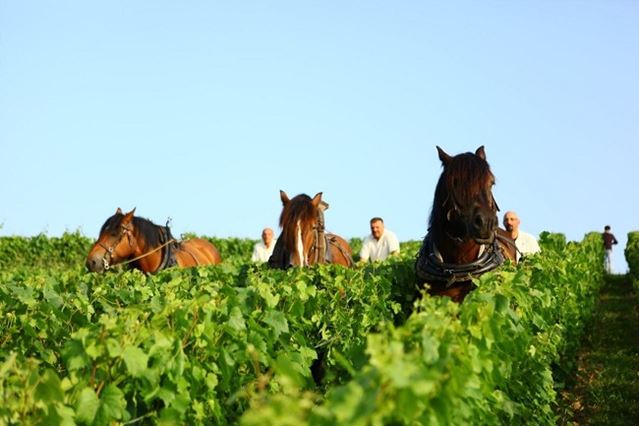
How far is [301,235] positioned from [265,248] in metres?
6.43

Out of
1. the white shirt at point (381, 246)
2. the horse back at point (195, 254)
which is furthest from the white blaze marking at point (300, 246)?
the horse back at point (195, 254)

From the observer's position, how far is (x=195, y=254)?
56.3 feet

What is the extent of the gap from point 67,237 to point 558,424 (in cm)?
3065

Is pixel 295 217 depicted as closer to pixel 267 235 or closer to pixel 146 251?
pixel 146 251

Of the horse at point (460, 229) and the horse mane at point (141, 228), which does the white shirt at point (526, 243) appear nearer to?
the horse at point (460, 229)

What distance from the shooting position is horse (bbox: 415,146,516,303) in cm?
916

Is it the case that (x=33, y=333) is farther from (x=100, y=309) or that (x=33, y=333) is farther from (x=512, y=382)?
(x=512, y=382)

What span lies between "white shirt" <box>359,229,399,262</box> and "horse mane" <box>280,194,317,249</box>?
3969 millimetres

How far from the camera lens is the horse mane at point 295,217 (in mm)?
12156

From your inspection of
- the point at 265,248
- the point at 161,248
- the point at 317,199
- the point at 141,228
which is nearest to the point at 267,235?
the point at 265,248

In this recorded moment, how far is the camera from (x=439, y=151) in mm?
9742

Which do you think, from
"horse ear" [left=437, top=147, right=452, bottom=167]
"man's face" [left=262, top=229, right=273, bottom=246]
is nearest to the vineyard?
"horse ear" [left=437, top=147, right=452, bottom=167]

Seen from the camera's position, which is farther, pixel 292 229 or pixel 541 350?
pixel 292 229

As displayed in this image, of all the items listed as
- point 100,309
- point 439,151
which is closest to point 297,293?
point 100,309
